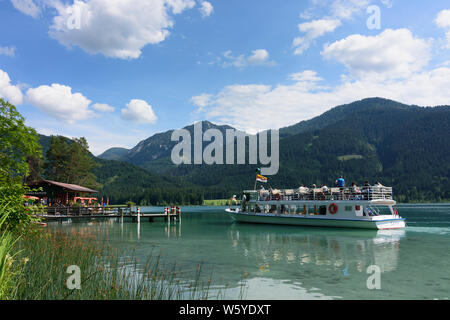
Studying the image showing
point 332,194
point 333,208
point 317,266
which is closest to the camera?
point 317,266

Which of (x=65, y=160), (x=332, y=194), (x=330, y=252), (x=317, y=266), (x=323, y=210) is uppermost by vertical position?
(x=65, y=160)

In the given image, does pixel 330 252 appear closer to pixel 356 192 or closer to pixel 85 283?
pixel 85 283

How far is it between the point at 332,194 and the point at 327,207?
1.70 m

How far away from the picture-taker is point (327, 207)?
38.8 m

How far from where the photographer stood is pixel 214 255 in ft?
66.6

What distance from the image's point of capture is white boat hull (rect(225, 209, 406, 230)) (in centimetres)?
3497

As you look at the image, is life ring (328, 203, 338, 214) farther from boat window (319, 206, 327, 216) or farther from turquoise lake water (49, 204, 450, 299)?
turquoise lake water (49, 204, 450, 299)

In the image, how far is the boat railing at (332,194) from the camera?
118ft

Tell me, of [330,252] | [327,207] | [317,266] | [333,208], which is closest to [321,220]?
[327,207]

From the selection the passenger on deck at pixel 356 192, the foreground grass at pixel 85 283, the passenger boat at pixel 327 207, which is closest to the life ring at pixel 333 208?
the passenger boat at pixel 327 207

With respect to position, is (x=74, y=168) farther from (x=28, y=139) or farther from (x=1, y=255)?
(x=1, y=255)

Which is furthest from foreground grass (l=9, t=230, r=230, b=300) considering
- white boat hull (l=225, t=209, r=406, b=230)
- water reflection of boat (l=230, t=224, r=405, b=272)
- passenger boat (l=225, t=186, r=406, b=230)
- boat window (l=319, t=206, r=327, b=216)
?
boat window (l=319, t=206, r=327, b=216)
